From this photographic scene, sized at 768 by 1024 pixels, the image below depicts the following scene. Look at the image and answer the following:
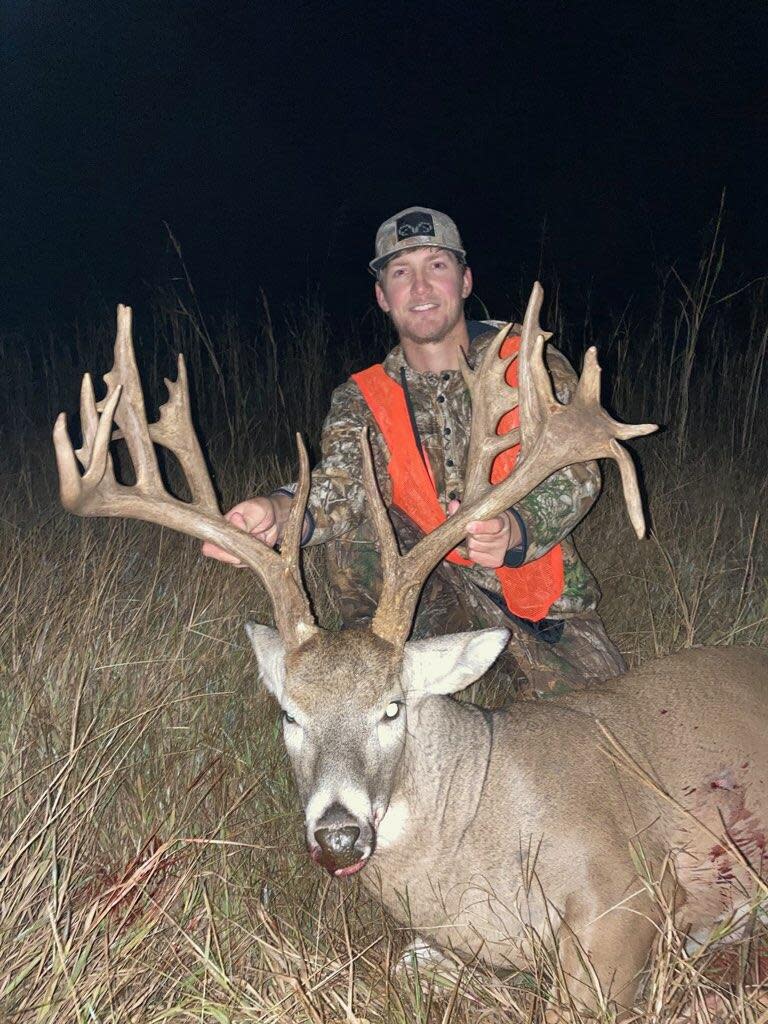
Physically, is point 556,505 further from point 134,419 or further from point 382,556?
point 134,419

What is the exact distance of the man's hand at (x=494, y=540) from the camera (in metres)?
3.34

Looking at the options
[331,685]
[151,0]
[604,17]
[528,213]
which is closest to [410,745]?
[331,685]

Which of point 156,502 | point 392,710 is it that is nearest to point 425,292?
point 156,502

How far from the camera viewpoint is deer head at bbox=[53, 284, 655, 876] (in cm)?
280

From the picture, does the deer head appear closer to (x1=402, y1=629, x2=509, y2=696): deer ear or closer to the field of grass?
(x1=402, y1=629, x2=509, y2=696): deer ear

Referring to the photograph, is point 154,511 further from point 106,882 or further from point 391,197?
point 391,197

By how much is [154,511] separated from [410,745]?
39.8 inches

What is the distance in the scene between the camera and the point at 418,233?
445cm

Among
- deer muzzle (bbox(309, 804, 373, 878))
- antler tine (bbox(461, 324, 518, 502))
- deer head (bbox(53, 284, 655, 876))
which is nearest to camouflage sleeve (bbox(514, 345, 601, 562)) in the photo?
antler tine (bbox(461, 324, 518, 502))

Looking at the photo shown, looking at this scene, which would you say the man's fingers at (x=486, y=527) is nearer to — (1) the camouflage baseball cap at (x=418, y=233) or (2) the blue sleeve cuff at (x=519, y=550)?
(2) the blue sleeve cuff at (x=519, y=550)

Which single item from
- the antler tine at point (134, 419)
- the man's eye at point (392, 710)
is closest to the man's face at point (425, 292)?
the antler tine at point (134, 419)

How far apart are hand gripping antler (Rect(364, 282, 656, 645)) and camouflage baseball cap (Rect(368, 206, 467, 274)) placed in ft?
4.91

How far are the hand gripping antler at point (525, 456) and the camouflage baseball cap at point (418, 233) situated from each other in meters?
1.50

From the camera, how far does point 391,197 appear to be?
26625 mm
